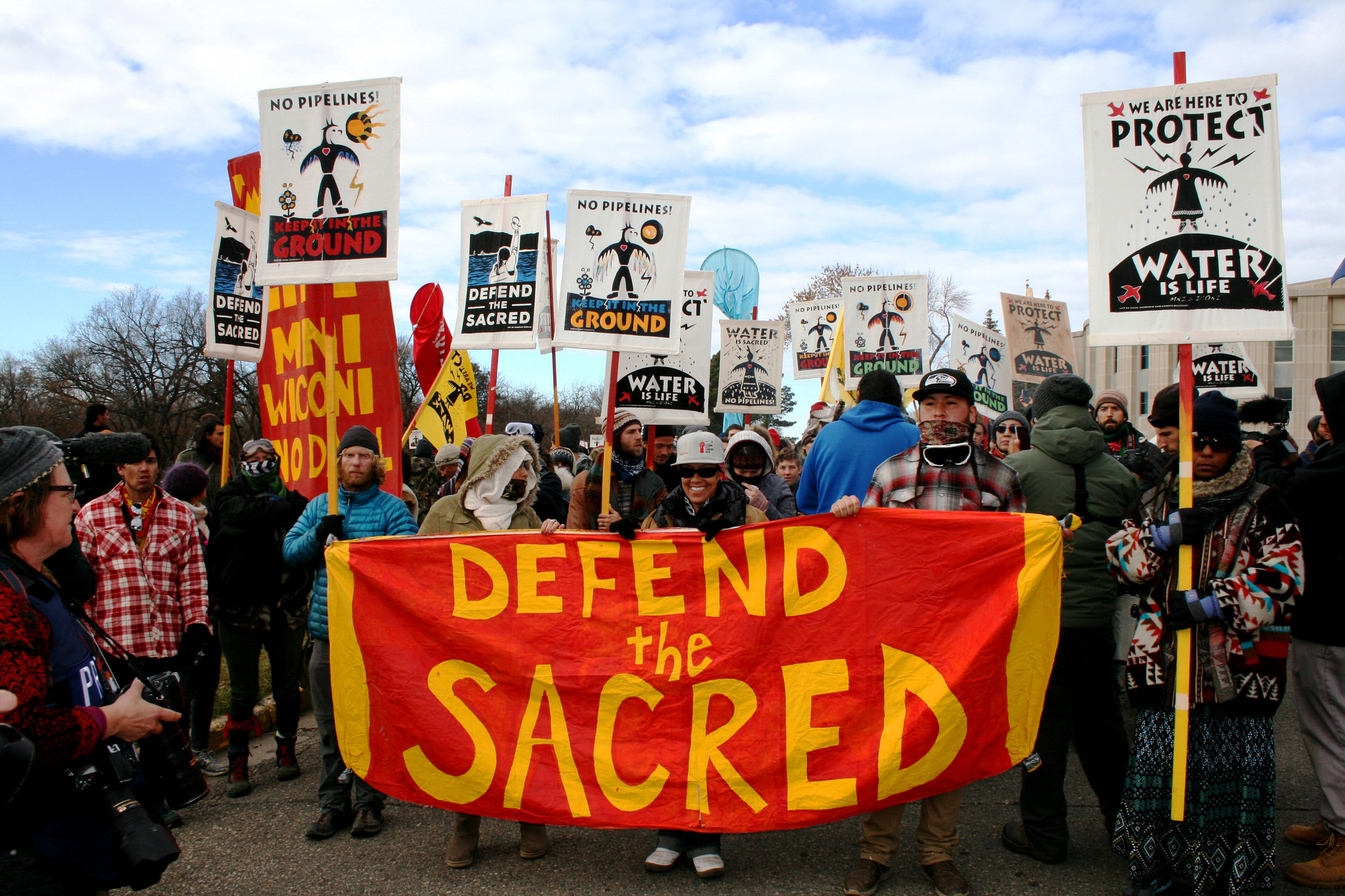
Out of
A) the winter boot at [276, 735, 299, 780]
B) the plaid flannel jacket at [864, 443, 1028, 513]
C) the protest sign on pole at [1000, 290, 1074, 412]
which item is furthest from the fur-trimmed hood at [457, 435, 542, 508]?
the protest sign on pole at [1000, 290, 1074, 412]

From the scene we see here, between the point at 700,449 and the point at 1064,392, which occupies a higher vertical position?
the point at 1064,392

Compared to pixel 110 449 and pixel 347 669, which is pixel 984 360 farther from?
pixel 110 449

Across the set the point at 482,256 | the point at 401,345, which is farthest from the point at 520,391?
the point at 482,256

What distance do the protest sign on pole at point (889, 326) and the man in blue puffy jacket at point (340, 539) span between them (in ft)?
24.1

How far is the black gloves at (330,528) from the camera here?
15.1ft

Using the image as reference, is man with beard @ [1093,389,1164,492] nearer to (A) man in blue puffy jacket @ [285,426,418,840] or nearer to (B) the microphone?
(A) man in blue puffy jacket @ [285,426,418,840]

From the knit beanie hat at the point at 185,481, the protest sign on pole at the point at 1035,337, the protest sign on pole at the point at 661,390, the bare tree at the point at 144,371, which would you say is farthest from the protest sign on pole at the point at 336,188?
the bare tree at the point at 144,371

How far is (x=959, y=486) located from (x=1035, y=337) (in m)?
7.49

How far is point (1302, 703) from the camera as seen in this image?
4.07 meters

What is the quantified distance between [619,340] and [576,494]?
1050 mm

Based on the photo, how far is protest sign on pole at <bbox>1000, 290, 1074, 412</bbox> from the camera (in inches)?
416

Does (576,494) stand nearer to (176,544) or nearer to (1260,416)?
(176,544)

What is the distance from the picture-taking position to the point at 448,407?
33.4 ft

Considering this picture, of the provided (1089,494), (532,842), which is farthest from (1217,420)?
(532,842)
